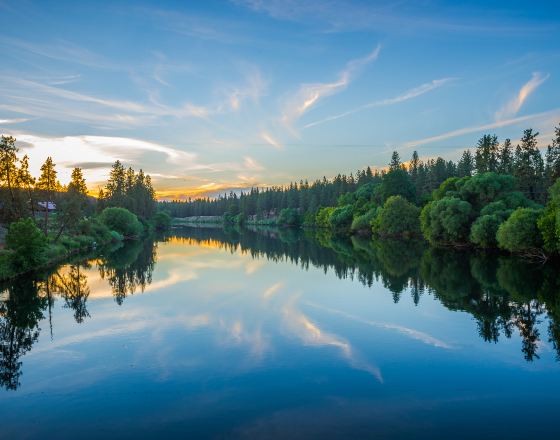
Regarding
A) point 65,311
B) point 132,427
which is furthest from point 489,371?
point 65,311

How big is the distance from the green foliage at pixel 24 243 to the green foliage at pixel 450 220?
52492mm

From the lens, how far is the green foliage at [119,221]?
8688cm

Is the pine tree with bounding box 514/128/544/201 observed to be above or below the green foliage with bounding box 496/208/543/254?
above

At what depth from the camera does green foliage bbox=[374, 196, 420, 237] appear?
8481 cm

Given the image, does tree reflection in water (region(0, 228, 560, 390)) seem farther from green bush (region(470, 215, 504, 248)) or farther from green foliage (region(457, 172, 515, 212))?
green foliage (region(457, 172, 515, 212))

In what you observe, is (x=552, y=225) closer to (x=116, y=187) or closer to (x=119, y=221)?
(x=119, y=221)

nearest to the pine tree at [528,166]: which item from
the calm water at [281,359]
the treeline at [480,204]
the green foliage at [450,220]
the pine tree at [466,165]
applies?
the treeline at [480,204]

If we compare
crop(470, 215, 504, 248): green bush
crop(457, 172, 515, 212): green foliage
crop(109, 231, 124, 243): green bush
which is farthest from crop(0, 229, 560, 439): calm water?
crop(109, 231, 124, 243): green bush

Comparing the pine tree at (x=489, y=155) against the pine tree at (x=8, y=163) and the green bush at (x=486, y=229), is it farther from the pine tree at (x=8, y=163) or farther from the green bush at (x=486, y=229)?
the pine tree at (x=8, y=163)

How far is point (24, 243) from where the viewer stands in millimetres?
35938

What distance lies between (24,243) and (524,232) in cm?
5051

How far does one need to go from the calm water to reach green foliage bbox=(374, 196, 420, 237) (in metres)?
49.3

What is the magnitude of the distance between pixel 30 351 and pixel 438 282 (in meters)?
30.3

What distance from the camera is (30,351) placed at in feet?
60.4
